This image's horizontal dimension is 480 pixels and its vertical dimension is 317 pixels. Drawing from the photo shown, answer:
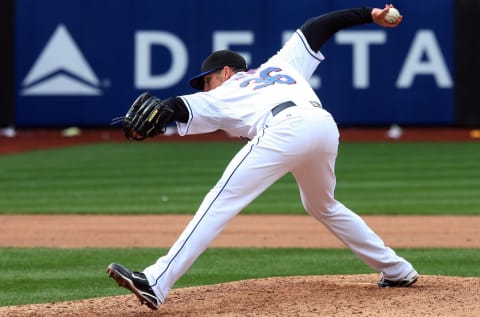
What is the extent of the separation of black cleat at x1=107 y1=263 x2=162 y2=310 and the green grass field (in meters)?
1.16

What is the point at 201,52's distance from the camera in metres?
20.8

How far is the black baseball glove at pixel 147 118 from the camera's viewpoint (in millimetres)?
5547

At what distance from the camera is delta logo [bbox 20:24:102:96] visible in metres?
20.8

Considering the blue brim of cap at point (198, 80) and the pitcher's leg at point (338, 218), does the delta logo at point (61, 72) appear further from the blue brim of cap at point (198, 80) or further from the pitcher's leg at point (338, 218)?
the pitcher's leg at point (338, 218)

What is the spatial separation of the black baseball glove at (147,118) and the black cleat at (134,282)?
74 centimetres

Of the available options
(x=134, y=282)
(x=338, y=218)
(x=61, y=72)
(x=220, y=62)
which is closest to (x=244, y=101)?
(x=220, y=62)

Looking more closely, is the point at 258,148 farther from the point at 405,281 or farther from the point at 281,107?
the point at 405,281

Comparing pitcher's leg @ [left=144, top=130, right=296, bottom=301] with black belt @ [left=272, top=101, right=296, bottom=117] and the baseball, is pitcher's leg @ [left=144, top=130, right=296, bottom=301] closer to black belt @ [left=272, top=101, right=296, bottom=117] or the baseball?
black belt @ [left=272, top=101, right=296, bottom=117]

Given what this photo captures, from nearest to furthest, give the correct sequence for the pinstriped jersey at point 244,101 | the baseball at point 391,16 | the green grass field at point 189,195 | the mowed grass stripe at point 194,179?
the pinstriped jersey at point 244,101
the baseball at point 391,16
the green grass field at point 189,195
the mowed grass stripe at point 194,179

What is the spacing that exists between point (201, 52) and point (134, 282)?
1570 centimetres

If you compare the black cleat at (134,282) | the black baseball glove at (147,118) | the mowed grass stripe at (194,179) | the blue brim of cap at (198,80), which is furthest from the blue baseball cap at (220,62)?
the mowed grass stripe at (194,179)

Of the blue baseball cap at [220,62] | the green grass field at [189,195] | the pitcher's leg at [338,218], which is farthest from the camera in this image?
the green grass field at [189,195]

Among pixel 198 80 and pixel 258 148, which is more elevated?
pixel 198 80

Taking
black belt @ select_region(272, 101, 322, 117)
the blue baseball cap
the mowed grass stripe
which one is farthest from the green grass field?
black belt @ select_region(272, 101, 322, 117)
